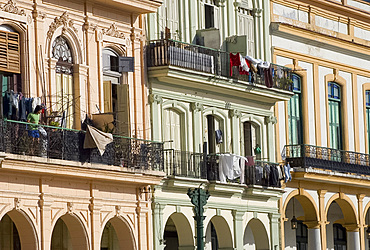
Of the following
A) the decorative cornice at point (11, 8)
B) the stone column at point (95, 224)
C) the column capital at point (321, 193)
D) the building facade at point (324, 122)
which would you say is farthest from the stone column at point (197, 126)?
the decorative cornice at point (11, 8)

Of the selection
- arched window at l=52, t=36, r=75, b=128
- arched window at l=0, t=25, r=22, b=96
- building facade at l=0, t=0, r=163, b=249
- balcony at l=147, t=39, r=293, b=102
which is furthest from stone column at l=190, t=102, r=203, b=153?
arched window at l=0, t=25, r=22, b=96

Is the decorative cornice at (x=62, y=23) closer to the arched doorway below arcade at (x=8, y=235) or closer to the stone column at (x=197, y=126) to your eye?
the arched doorway below arcade at (x=8, y=235)

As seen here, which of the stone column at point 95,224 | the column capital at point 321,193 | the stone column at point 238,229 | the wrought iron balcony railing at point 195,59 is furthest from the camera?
the column capital at point 321,193

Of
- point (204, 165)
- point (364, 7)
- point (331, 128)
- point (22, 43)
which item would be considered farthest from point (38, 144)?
point (364, 7)

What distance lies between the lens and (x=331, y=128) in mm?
43812

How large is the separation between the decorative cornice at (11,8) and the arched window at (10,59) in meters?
0.38

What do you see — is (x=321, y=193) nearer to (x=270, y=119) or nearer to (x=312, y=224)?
(x=312, y=224)

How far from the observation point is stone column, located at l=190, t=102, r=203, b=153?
37000 millimetres

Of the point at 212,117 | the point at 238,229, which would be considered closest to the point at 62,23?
the point at 212,117

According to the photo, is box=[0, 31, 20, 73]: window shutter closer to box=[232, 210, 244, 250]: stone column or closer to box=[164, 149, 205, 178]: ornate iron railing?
box=[164, 149, 205, 178]: ornate iron railing

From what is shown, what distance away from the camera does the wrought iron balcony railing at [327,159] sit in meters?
40.8

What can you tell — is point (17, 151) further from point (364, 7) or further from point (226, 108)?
point (364, 7)

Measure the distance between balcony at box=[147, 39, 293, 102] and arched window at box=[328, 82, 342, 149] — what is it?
423 cm

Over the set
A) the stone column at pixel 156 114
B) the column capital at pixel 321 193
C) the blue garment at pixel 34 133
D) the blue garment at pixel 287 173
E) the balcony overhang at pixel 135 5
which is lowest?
the column capital at pixel 321 193
